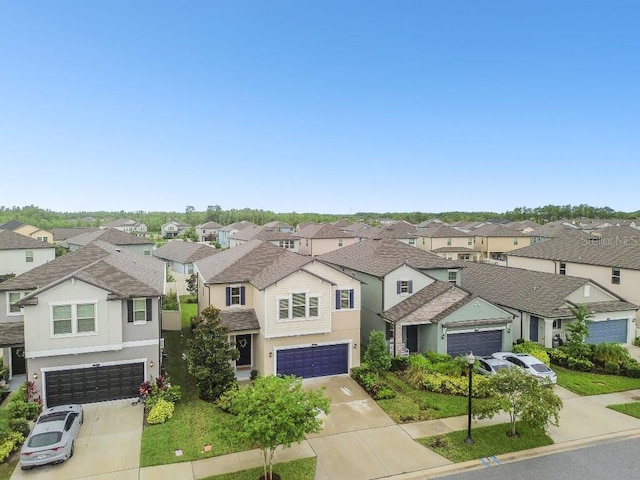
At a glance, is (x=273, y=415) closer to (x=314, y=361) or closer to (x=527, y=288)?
(x=314, y=361)

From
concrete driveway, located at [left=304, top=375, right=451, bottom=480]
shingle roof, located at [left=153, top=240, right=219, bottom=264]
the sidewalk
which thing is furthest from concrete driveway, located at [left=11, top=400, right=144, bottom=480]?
shingle roof, located at [left=153, top=240, right=219, bottom=264]

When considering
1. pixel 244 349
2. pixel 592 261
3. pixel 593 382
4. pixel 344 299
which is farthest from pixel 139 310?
pixel 592 261

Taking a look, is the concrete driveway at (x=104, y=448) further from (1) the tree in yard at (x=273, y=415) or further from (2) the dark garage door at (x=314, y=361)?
(2) the dark garage door at (x=314, y=361)

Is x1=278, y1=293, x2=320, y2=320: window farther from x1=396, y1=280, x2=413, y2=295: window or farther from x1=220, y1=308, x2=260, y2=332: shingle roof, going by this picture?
x1=396, y1=280, x2=413, y2=295: window

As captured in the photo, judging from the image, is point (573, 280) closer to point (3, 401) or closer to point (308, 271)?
point (308, 271)

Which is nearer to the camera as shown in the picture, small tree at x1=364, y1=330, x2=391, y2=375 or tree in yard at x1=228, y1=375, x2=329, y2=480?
tree in yard at x1=228, y1=375, x2=329, y2=480

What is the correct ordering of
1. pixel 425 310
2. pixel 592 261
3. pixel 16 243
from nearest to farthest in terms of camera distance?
pixel 425 310 → pixel 592 261 → pixel 16 243
